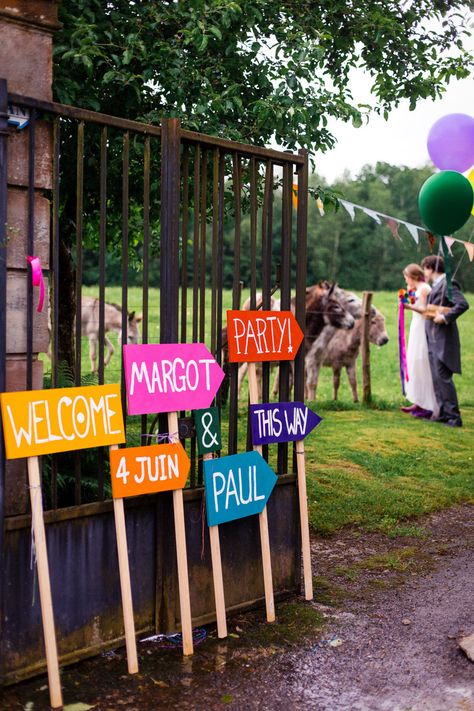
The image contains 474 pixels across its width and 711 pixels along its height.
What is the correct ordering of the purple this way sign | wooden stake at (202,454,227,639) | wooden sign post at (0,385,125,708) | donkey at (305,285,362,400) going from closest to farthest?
wooden sign post at (0,385,125,708)
the purple this way sign
wooden stake at (202,454,227,639)
donkey at (305,285,362,400)

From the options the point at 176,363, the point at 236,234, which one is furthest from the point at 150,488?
the point at 236,234

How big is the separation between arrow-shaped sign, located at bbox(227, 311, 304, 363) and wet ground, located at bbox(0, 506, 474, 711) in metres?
1.44

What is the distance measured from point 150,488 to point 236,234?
1439mm

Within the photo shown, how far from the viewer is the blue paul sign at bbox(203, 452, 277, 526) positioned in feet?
14.7

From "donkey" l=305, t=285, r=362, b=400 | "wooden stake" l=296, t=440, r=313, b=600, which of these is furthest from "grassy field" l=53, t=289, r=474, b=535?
"wooden stake" l=296, t=440, r=313, b=600

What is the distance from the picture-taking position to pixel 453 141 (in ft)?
28.6

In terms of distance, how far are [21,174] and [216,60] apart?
281cm

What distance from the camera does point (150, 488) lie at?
4.16 metres

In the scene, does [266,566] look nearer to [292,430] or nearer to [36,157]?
[292,430]

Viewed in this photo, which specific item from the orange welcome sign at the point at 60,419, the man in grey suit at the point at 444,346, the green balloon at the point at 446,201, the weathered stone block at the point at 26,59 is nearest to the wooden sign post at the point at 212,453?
the orange welcome sign at the point at 60,419

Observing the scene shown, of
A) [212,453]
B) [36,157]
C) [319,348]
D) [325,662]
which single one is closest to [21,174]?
[36,157]

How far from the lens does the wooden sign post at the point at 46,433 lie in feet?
11.9

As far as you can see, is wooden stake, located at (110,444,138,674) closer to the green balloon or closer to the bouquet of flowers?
the green balloon

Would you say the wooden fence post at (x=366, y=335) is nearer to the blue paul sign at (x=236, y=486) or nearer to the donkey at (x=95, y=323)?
the donkey at (x=95, y=323)
